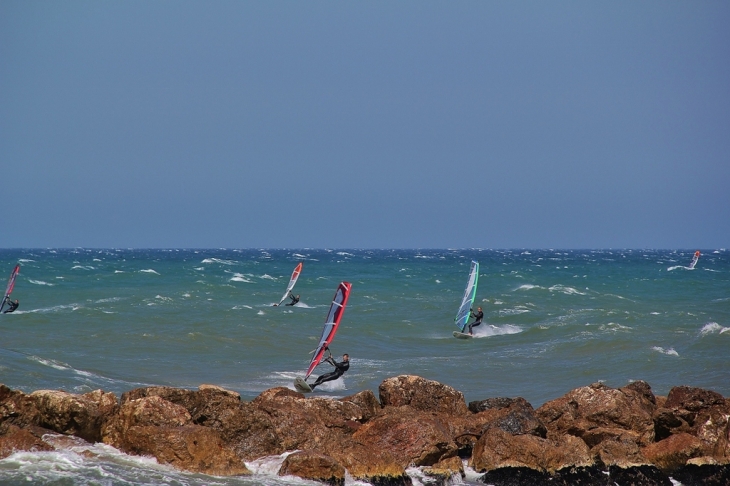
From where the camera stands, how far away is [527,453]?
844 cm

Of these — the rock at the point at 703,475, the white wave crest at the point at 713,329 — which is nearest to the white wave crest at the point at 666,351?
the white wave crest at the point at 713,329

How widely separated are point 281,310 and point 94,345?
33.0 feet

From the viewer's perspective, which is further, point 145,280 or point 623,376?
point 145,280

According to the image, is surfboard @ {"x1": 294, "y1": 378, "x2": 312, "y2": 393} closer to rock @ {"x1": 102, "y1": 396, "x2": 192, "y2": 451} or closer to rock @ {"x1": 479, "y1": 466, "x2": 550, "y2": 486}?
rock @ {"x1": 102, "y1": 396, "x2": 192, "y2": 451}

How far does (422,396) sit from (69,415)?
4.48 m

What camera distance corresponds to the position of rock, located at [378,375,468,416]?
1078 centimetres

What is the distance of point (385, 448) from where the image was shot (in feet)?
27.9

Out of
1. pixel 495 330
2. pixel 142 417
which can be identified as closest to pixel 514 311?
pixel 495 330

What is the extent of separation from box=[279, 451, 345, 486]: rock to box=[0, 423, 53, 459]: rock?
2425 millimetres

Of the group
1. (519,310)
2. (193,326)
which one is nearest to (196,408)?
(193,326)

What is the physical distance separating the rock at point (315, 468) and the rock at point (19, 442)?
7.96ft

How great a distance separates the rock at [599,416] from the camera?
9.47 m

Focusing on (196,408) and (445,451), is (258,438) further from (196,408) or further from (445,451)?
(445,451)

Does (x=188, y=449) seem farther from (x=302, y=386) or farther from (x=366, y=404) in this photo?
(x=302, y=386)
